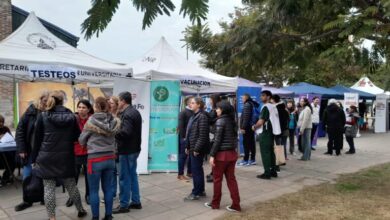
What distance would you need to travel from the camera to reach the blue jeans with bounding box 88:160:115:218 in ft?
14.9

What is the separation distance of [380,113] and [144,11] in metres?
21.2

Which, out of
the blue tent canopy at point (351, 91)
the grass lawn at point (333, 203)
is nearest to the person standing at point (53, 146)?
the grass lawn at point (333, 203)

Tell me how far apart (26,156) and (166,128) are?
3.31m

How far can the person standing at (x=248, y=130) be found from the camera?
848 cm

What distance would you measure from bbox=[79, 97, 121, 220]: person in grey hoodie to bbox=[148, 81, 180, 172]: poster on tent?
3327 millimetres

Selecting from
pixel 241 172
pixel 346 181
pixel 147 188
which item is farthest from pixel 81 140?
pixel 346 181

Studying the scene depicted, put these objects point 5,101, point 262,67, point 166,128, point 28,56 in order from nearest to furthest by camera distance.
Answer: point 262,67 < point 28,56 < point 166,128 < point 5,101

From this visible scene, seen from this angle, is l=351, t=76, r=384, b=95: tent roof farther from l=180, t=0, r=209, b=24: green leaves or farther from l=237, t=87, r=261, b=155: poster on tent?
l=180, t=0, r=209, b=24: green leaves

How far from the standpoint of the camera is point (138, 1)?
1.21 metres

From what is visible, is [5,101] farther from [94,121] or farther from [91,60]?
[94,121]

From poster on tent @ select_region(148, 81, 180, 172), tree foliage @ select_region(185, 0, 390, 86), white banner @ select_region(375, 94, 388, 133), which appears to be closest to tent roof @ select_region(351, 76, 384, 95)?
white banner @ select_region(375, 94, 388, 133)

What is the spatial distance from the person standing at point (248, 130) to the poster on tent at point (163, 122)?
162 centimetres

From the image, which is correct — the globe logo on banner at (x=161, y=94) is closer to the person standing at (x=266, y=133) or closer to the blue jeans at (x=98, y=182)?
the person standing at (x=266, y=133)

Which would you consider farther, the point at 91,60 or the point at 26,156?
the point at 91,60
